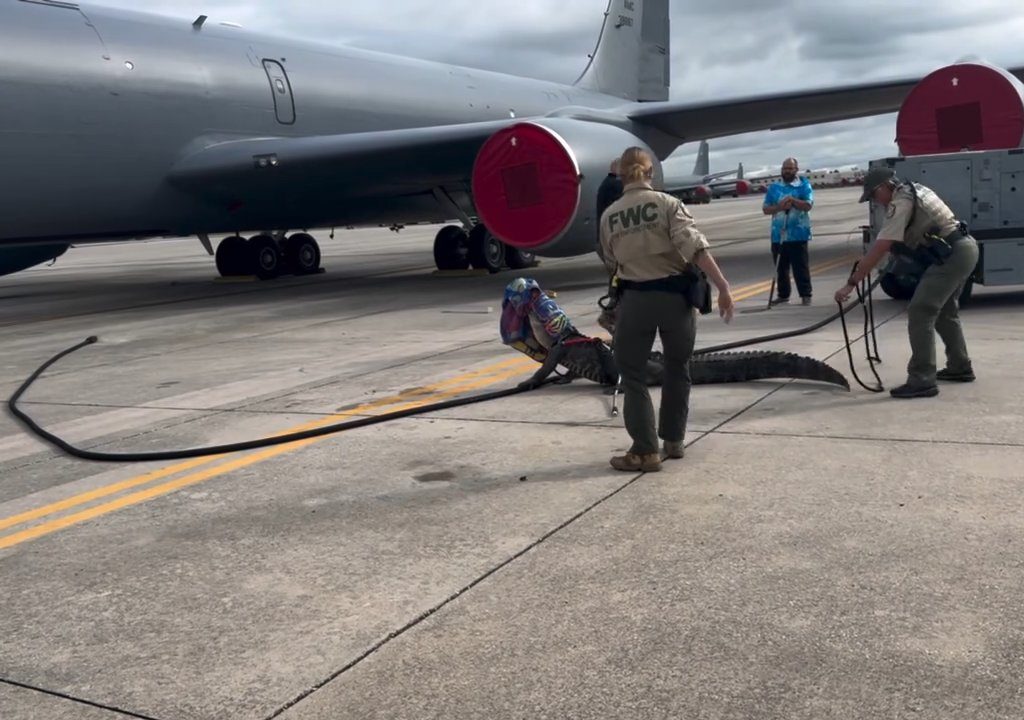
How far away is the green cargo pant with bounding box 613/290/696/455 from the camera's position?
4.68m

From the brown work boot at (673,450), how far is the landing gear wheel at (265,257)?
1404cm

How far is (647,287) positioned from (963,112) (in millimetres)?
8977

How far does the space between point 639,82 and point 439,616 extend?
22.2 metres

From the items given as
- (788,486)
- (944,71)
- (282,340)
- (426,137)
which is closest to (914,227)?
(788,486)

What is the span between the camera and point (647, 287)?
4719mm

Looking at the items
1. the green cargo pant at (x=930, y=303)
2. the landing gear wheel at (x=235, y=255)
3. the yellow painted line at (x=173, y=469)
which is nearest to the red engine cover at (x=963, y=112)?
the green cargo pant at (x=930, y=303)

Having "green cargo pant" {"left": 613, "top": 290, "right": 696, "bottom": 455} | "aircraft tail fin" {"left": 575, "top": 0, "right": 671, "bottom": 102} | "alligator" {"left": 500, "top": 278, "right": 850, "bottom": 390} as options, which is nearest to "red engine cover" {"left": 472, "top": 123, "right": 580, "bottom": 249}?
"alligator" {"left": 500, "top": 278, "right": 850, "bottom": 390}

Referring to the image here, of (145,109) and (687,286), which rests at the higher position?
(145,109)

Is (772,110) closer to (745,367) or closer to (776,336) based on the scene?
(776,336)

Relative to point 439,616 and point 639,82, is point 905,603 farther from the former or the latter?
point 639,82

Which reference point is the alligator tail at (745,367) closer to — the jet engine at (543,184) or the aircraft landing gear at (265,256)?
the jet engine at (543,184)

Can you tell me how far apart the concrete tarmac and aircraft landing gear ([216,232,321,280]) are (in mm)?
10598

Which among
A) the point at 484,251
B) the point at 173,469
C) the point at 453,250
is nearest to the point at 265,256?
the point at 453,250

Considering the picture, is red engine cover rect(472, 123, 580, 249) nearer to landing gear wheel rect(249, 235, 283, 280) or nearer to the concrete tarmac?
the concrete tarmac
